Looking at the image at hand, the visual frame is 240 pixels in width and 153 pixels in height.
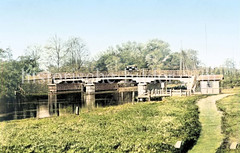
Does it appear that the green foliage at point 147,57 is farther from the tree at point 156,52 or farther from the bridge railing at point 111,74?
the bridge railing at point 111,74

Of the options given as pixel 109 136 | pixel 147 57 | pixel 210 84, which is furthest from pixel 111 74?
pixel 109 136

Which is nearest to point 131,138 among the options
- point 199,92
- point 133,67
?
point 199,92

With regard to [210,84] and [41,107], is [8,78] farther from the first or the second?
[210,84]

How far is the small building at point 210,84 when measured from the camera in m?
27.4

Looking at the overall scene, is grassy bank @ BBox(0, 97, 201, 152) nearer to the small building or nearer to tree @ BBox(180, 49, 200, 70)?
the small building

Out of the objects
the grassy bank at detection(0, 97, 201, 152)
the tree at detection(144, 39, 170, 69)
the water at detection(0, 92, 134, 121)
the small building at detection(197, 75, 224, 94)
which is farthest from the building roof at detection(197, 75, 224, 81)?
the grassy bank at detection(0, 97, 201, 152)

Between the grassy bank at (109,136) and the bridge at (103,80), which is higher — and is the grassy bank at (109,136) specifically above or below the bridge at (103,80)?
below

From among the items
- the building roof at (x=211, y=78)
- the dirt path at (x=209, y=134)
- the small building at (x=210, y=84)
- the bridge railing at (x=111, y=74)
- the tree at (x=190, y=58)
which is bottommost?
the dirt path at (x=209, y=134)

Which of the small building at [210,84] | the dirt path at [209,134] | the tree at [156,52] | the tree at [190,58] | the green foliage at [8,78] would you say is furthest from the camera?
the tree at [156,52]

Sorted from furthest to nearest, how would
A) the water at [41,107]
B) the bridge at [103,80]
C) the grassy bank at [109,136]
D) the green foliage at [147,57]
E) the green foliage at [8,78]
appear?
the green foliage at [147,57]
the bridge at [103,80]
the green foliage at [8,78]
the water at [41,107]
the grassy bank at [109,136]

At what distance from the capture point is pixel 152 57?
43.2 metres

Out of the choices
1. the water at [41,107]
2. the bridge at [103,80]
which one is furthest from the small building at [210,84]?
the water at [41,107]

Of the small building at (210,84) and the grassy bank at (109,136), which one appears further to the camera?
the small building at (210,84)

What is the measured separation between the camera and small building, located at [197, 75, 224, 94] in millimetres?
27406
